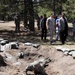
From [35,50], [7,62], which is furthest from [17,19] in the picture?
[7,62]

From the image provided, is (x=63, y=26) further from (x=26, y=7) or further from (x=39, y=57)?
(x=26, y=7)

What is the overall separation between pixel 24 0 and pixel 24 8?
72 centimetres

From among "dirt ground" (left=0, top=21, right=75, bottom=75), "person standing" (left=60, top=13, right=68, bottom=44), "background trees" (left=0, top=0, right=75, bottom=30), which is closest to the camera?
"dirt ground" (left=0, top=21, right=75, bottom=75)

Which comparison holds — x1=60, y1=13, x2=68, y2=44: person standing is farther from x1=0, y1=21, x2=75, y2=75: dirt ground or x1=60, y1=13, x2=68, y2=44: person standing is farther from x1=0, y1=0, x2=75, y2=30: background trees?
x1=0, y1=0, x2=75, y2=30: background trees

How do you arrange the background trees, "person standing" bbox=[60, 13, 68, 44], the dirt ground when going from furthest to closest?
the background trees < "person standing" bbox=[60, 13, 68, 44] < the dirt ground

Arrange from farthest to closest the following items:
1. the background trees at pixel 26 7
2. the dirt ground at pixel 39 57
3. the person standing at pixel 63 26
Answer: the background trees at pixel 26 7, the person standing at pixel 63 26, the dirt ground at pixel 39 57

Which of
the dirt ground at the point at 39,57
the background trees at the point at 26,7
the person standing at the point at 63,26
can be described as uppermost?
the background trees at the point at 26,7

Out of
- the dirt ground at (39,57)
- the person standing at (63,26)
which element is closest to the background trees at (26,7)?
the person standing at (63,26)

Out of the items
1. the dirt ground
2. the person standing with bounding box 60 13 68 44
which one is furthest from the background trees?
the dirt ground

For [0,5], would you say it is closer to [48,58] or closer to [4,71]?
[48,58]

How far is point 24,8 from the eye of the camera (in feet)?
79.5

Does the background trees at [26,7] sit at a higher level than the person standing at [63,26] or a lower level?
higher

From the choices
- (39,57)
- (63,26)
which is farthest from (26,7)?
(39,57)

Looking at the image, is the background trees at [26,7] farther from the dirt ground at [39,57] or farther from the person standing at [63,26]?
the dirt ground at [39,57]
